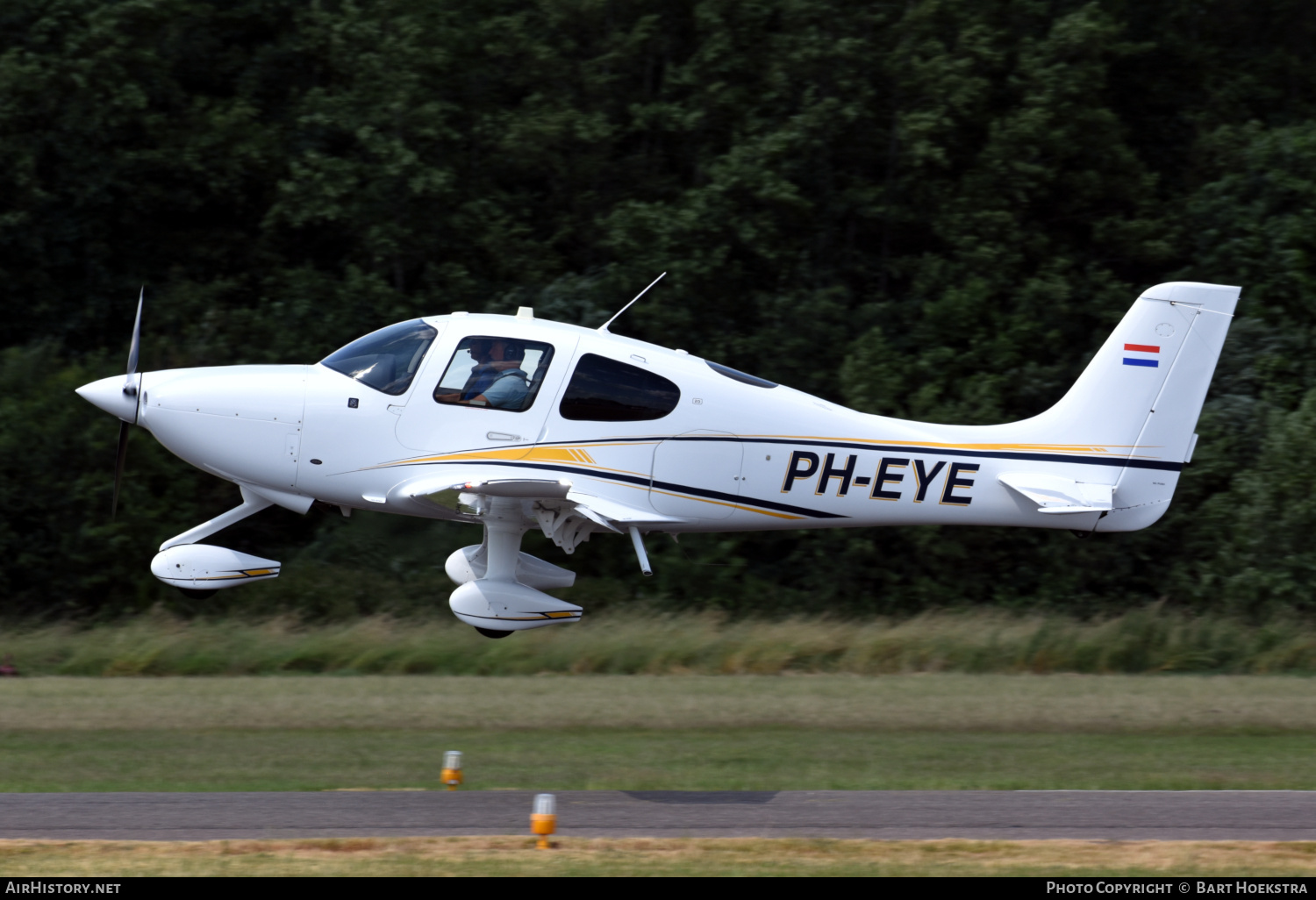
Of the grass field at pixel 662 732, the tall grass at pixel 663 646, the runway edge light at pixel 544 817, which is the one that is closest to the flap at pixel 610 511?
the runway edge light at pixel 544 817

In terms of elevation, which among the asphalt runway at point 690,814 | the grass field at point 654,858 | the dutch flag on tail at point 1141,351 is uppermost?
the dutch flag on tail at point 1141,351

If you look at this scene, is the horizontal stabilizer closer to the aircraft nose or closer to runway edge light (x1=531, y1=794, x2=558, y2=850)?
runway edge light (x1=531, y1=794, x2=558, y2=850)

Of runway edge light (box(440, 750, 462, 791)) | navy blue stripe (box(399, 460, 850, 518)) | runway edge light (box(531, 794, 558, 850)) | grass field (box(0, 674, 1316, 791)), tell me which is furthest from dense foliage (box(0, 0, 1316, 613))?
runway edge light (box(531, 794, 558, 850))

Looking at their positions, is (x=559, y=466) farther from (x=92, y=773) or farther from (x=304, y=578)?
(x=304, y=578)

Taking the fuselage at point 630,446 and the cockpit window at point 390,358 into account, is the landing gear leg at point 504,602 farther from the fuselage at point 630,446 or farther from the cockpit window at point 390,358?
the cockpit window at point 390,358

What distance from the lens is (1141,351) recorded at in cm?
1233

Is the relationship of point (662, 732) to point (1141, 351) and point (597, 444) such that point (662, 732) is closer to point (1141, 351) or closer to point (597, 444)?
point (597, 444)

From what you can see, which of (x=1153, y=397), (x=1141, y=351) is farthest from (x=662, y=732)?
(x=1141, y=351)

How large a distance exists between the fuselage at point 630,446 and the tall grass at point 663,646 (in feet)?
19.9

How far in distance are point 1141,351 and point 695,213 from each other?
12.1m

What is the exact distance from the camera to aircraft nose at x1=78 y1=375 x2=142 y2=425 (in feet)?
38.8

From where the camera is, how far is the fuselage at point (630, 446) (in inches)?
454

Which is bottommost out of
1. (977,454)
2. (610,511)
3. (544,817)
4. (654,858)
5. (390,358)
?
(654,858)

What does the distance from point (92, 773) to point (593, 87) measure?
15.6 metres
